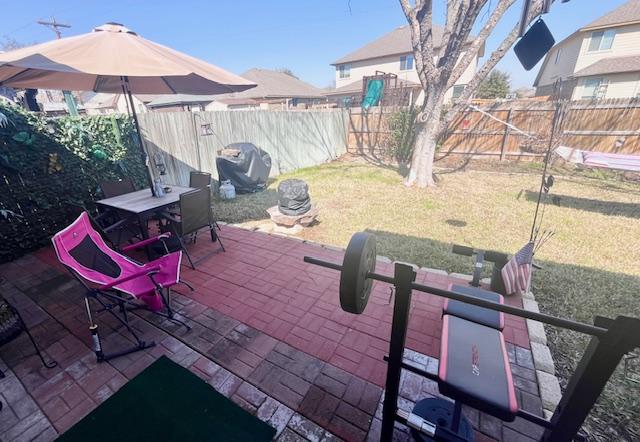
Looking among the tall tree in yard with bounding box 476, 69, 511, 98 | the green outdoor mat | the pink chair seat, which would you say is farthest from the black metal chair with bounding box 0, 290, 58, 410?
the tall tree in yard with bounding box 476, 69, 511, 98

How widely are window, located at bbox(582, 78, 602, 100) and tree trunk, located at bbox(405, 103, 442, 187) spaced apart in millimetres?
18984

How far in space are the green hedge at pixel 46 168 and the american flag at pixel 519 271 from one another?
5.40m

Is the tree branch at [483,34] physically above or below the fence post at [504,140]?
above

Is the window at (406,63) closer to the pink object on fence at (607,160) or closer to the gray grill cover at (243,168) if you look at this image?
the pink object on fence at (607,160)

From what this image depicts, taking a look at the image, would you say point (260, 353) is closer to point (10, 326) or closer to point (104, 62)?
point (10, 326)

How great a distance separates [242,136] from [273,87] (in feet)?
62.7

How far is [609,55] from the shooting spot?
60.0ft

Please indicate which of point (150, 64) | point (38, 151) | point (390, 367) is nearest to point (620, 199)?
point (390, 367)

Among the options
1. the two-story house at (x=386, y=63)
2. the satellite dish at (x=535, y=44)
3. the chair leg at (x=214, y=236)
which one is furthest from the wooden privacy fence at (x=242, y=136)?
the two-story house at (x=386, y=63)

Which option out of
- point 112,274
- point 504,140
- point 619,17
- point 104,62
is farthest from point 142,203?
point 619,17

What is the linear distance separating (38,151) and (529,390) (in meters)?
6.81

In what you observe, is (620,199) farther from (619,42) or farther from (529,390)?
(619,42)

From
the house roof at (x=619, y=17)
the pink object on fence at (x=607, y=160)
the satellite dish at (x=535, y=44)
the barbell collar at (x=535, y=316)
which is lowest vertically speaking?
the pink object on fence at (x=607, y=160)

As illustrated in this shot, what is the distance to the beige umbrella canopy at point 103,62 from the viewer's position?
2.41 meters
